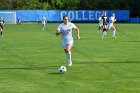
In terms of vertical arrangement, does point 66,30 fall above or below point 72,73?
above

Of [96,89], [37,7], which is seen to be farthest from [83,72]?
[37,7]

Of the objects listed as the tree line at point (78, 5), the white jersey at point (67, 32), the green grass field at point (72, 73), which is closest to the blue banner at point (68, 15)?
the tree line at point (78, 5)

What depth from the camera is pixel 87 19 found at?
102 m

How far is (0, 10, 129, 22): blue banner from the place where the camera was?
320 ft

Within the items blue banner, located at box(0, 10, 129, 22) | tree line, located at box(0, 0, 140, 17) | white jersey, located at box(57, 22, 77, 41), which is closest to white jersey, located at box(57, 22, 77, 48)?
white jersey, located at box(57, 22, 77, 41)

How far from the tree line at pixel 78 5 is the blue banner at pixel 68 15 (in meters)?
4.78

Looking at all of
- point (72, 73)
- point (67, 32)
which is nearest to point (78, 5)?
point (67, 32)

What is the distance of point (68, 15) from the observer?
100812 mm

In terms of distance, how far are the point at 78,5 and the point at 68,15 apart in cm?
780

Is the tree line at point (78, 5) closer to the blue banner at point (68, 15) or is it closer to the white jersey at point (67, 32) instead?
the blue banner at point (68, 15)

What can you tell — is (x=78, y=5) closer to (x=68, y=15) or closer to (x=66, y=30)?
(x=68, y=15)

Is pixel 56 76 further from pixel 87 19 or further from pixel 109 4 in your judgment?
pixel 109 4

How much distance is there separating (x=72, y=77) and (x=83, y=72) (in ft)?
4.93

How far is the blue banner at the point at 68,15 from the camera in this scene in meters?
97.7
